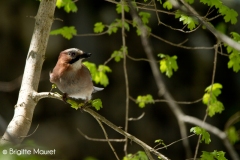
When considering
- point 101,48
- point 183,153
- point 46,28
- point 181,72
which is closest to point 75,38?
point 101,48

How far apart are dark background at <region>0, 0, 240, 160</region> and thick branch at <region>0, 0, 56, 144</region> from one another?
4298 mm

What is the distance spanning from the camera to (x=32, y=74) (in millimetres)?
3561

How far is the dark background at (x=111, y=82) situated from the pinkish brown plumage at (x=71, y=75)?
3.94 m

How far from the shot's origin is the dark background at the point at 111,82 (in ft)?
26.2

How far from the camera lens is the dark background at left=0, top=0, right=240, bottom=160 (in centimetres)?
799

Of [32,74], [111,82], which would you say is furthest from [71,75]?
[111,82]

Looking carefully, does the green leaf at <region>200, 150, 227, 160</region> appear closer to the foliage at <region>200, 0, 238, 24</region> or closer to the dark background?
the foliage at <region>200, 0, 238, 24</region>

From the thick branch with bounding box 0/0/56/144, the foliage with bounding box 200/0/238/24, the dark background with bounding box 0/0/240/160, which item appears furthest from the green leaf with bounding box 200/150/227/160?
the dark background with bounding box 0/0/240/160

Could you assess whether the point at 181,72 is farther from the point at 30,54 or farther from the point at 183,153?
the point at 30,54

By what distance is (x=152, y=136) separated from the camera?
8.07m

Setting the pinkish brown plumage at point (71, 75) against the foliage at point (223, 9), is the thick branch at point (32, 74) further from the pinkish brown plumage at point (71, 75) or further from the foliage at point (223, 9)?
the foliage at point (223, 9)

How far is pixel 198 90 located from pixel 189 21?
184 inches

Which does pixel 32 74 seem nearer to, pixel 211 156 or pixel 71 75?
pixel 71 75

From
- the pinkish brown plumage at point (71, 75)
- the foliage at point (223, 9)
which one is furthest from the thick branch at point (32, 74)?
the foliage at point (223, 9)
